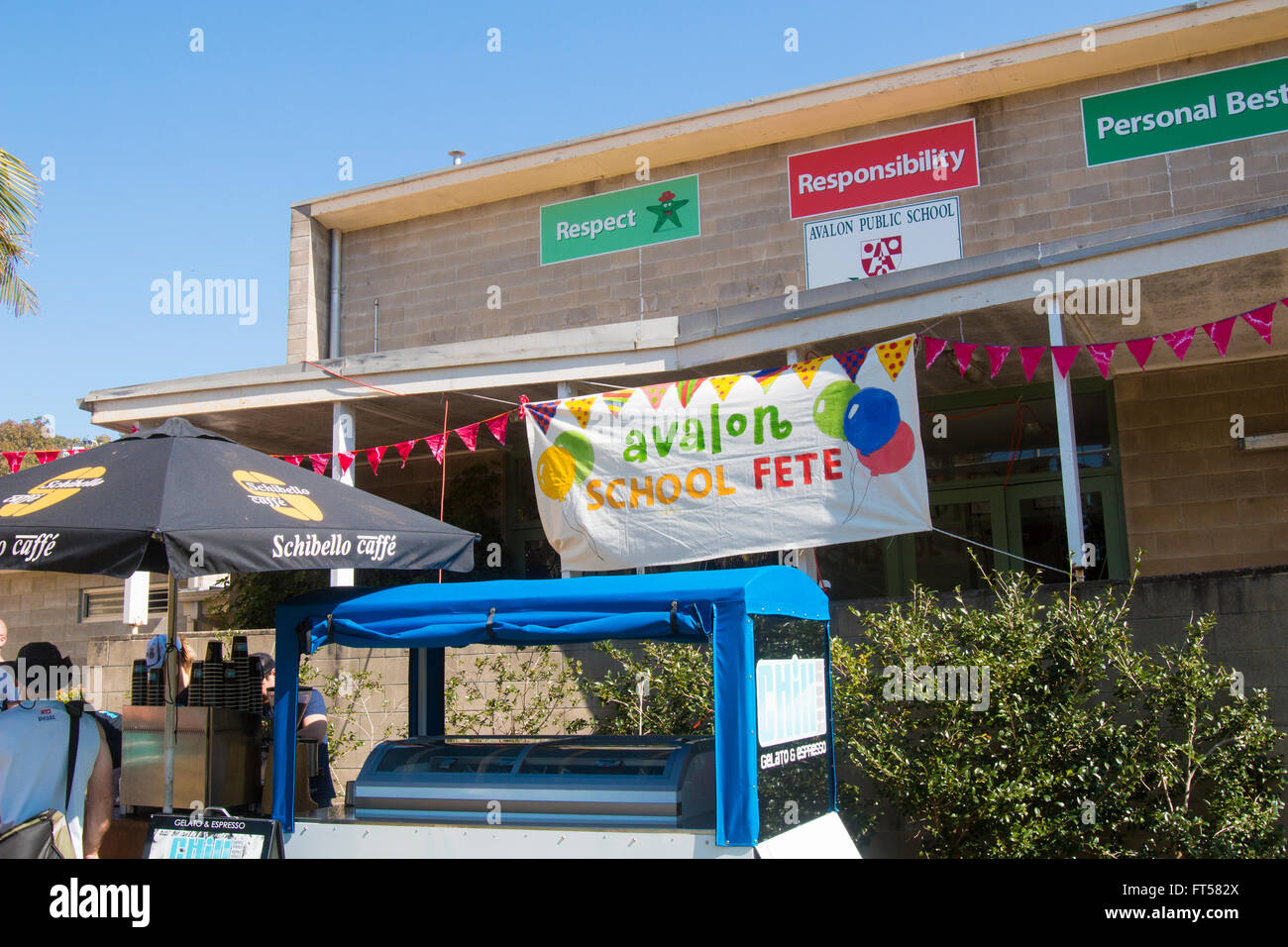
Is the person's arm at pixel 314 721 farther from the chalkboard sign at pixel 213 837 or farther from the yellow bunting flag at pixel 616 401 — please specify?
the yellow bunting flag at pixel 616 401

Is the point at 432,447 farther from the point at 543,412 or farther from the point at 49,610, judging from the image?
the point at 49,610

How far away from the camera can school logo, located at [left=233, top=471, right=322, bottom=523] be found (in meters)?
5.61

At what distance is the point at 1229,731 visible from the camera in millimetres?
6621

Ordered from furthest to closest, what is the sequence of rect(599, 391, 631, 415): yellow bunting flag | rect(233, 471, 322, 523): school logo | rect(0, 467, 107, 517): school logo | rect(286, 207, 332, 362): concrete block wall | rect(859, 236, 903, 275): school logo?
rect(286, 207, 332, 362): concrete block wall < rect(859, 236, 903, 275): school logo < rect(599, 391, 631, 415): yellow bunting flag < rect(233, 471, 322, 523): school logo < rect(0, 467, 107, 517): school logo

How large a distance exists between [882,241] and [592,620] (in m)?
8.30

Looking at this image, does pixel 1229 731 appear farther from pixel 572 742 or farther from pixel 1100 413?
pixel 1100 413

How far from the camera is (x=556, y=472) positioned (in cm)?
1005

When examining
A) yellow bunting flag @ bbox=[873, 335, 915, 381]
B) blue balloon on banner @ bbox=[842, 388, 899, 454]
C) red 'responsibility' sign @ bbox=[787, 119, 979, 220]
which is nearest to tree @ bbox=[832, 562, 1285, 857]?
blue balloon on banner @ bbox=[842, 388, 899, 454]

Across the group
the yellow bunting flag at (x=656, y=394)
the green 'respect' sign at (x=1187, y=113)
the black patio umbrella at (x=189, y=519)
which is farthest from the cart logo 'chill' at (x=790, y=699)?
the green 'respect' sign at (x=1187, y=113)

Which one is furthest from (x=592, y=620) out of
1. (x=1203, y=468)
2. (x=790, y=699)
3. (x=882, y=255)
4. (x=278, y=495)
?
(x=1203, y=468)

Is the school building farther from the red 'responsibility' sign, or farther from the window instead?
the window

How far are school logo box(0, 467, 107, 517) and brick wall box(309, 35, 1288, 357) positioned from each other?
827 cm
